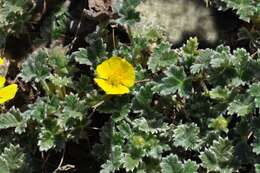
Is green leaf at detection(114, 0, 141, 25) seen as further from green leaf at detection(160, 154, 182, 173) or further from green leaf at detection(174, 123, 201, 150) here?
green leaf at detection(160, 154, 182, 173)

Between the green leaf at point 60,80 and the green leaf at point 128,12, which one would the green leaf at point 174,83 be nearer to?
the green leaf at point 128,12

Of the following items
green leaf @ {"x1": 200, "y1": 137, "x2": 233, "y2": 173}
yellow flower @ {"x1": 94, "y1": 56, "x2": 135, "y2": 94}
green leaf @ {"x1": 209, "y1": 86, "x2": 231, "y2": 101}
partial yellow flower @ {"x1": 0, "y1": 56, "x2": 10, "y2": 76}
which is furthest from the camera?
partial yellow flower @ {"x1": 0, "y1": 56, "x2": 10, "y2": 76}

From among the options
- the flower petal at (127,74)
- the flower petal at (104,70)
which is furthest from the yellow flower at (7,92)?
the flower petal at (127,74)

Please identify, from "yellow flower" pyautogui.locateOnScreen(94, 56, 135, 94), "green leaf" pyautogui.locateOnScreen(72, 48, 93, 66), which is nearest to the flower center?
"yellow flower" pyautogui.locateOnScreen(94, 56, 135, 94)

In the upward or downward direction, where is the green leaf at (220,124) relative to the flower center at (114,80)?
downward

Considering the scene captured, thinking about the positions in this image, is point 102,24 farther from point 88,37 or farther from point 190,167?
point 190,167

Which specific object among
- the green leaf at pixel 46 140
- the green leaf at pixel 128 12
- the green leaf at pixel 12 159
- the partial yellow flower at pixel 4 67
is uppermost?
the green leaf at pixel 128 12

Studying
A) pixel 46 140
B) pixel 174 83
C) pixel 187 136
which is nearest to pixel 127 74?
pixel 174 83
